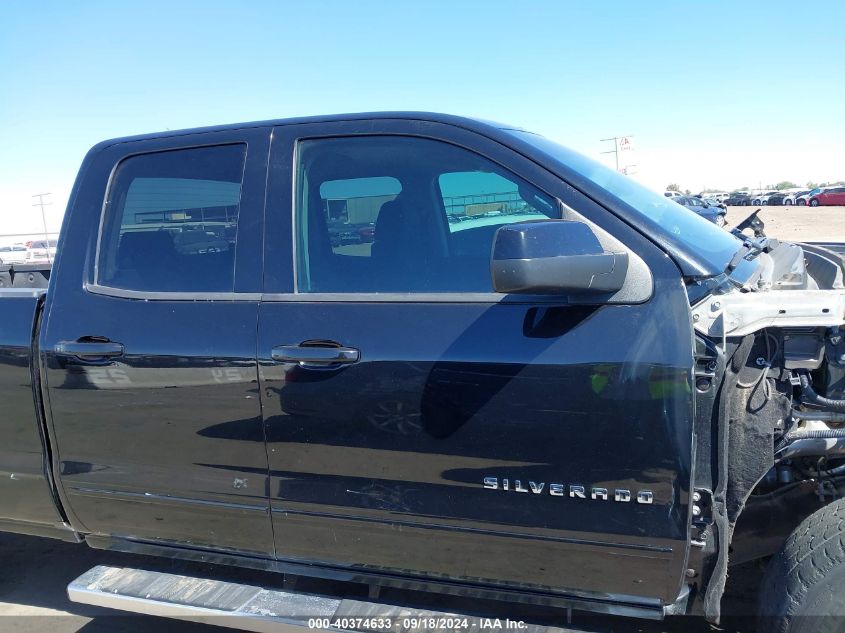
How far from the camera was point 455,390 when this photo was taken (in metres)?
2.00

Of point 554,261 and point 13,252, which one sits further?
point 13,252

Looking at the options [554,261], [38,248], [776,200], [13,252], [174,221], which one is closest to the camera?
[554,261]

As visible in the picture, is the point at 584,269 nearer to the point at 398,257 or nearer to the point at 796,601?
the point at 398,257

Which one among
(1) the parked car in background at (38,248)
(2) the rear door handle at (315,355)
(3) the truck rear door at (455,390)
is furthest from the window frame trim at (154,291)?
(1) the parked car in background at (38,248)

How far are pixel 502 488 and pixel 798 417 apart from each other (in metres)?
1.04

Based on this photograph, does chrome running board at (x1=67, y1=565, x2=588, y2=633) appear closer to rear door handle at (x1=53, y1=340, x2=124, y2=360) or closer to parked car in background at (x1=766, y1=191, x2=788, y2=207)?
rear door handle at (x1=53, y1=340, x2=124, y2=360)

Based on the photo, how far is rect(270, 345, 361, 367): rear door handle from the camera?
6.89 ft

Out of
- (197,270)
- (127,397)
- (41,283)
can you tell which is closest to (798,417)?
(197,270)

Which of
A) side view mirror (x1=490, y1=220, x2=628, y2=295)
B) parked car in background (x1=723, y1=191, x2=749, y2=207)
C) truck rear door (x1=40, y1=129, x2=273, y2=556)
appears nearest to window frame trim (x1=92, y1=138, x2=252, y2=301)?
truck rear door (x1=40, y1=129, x2=273, y2=556)

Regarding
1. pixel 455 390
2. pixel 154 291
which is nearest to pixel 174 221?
pixel 154 291

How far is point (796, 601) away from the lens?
195cm

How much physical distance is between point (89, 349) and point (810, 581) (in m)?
2.53

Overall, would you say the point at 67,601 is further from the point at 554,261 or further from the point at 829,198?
the point at 829,198

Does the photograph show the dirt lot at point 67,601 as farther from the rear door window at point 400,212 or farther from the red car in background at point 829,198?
the red car in background at point 829,198
